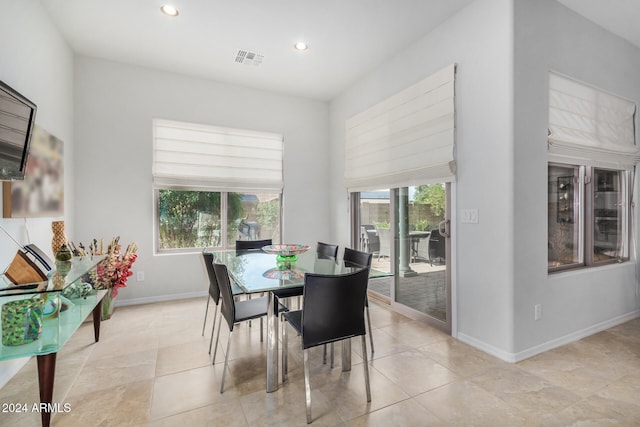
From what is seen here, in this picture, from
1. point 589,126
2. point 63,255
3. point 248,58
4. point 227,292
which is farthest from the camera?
point 248,58

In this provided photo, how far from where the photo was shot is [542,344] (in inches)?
99.1

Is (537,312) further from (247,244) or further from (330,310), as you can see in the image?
(247,244)

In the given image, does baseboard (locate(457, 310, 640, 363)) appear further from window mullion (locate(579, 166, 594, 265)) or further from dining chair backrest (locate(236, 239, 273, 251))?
dining chair backrest (locate(236, 239, 273, 251))

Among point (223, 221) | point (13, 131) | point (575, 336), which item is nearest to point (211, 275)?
point (13, 131)

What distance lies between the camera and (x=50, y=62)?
282cm

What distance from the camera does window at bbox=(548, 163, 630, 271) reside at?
280 centimetres

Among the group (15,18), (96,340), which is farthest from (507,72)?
(96,340)

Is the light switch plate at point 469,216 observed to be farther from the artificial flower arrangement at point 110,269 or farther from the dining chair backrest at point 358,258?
the artificial flower arrangement at point 110,269

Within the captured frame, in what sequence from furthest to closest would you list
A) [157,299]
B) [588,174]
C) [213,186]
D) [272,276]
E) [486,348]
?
1. [213,186]
2. [157,299]
3. [588,174]
4. [486,348]
5. [272,276]

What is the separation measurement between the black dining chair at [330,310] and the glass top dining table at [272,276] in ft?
0.78

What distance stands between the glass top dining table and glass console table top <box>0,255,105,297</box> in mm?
968

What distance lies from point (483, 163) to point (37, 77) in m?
3.86

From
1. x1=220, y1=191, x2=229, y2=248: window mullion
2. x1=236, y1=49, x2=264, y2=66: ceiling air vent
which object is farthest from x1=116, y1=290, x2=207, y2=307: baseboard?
x1=236, y1=49, x2=264, y2=66: ceiling air vent

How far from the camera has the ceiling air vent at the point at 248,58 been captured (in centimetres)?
345
